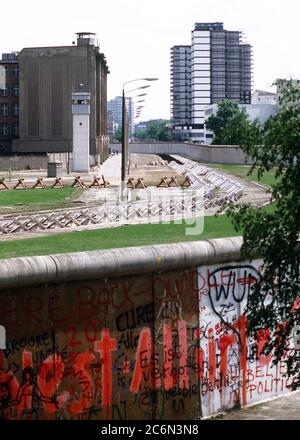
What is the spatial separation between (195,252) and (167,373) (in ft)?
6.67

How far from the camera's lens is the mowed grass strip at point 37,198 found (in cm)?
5194

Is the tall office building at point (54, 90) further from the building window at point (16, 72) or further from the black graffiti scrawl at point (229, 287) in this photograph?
the black graffiti scrawl at point (229, 287)

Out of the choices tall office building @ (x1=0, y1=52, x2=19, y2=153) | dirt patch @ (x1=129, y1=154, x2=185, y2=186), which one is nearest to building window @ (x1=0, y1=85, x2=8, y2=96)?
tall office building @ (x1=0, y1=52, x2=19, y2=153)

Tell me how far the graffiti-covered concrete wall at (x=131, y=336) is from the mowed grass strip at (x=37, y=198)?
32.7m

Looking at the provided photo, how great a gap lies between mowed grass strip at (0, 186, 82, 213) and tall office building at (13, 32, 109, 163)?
6258cm

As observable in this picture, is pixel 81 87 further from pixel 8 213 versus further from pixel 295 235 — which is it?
pixel 295 235

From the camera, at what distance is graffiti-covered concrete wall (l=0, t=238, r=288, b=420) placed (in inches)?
510

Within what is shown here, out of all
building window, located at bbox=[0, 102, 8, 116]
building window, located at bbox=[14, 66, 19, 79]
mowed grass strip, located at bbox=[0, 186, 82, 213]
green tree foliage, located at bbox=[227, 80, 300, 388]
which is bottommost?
mowed grass strip, located at bbox=[0, 186, 82, 213]

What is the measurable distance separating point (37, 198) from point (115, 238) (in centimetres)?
2908

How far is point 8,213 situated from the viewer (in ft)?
153

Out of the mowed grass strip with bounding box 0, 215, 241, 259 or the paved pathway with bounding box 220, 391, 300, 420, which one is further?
the mowed grass strip with bounding box 0, 215, 241, 259

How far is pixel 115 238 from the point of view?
1178 inches

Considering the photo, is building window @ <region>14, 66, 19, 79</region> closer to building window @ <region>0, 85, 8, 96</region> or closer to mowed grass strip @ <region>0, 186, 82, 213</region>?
building window @ <region>0, 85, 8, 96</region>
